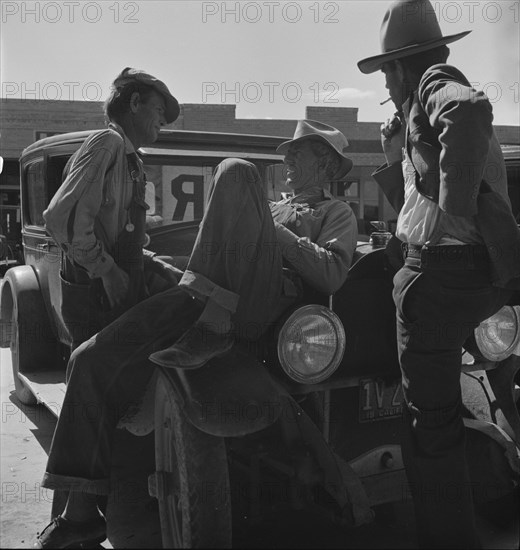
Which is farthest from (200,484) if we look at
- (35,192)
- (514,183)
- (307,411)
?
(514,183)

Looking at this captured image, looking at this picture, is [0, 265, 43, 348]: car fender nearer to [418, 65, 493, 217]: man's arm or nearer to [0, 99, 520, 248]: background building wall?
[418, 65, 493, 217]: man's arm

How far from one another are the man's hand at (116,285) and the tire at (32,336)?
1787 millimetres

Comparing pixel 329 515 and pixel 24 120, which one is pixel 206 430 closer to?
pixel 329 515

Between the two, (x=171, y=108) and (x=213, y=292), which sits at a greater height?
(x=171, y=108)

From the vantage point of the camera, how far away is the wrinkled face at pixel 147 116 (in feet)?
10.3

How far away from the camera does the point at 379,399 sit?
2.93 metres

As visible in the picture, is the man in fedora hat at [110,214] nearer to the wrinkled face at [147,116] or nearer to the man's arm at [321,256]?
the wrinkled face at [147,116]

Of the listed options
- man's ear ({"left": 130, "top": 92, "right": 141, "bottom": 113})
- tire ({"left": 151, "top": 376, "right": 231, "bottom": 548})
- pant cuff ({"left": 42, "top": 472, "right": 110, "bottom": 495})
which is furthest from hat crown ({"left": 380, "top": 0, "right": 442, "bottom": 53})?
pant cuff ({"left": 42, "top": 472, "right": 110, "bottom": 495})

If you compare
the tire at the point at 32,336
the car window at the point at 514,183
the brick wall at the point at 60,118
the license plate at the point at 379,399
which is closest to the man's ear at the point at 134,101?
the license plate at the point at 379,399

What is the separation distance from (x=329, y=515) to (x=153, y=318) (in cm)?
99

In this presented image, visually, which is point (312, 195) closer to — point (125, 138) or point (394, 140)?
point (394, 140)

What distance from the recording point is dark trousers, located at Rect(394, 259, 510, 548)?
247 centimetres

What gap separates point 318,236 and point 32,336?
239 centimetres

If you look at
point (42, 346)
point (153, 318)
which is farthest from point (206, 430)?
point (42, 346)
